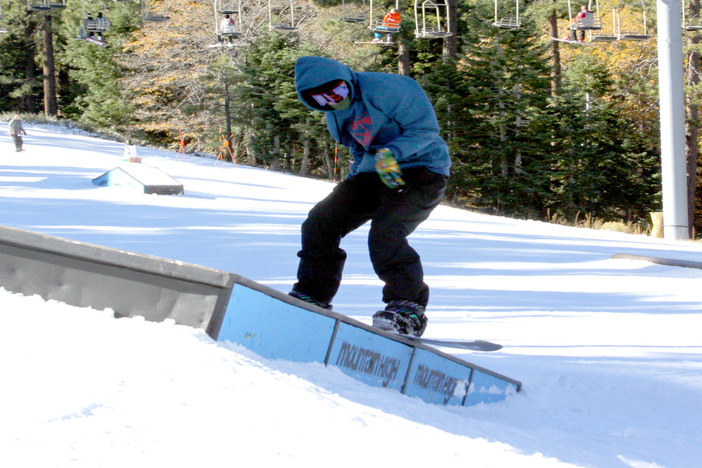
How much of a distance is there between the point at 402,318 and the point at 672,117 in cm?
1316

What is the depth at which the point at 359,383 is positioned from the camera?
9.81 feet

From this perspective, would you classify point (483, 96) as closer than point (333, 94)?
No

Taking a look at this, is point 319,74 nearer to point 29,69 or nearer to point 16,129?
point 16,129

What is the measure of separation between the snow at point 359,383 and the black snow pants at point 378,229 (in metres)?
0.71

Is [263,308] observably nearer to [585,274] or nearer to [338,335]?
[338,335]

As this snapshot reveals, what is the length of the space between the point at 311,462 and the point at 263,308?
38.9 inches

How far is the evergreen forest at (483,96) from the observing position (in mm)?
30344

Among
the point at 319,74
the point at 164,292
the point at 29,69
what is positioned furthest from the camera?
the point at 29,69

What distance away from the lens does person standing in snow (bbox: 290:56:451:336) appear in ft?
12.3

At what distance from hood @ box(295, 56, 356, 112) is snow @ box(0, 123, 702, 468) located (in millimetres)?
1466

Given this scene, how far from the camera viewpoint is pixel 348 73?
3.79 metres

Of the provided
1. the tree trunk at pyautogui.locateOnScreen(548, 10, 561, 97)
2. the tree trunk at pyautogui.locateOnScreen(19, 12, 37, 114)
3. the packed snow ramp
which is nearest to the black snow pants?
the packed snow ramp

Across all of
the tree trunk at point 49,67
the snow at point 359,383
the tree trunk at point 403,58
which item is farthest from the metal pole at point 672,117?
the tree trunk at point 49,67

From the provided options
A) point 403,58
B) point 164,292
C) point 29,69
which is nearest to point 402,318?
point 164,292
